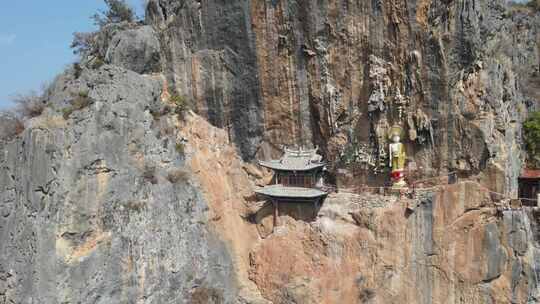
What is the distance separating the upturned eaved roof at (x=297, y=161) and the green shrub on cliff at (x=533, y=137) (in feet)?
28.8

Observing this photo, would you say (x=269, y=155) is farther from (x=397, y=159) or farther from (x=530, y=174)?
(x=530, y=174)

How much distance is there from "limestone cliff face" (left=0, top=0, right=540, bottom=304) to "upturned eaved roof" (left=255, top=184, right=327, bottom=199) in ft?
2.87

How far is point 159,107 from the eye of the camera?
793 inches

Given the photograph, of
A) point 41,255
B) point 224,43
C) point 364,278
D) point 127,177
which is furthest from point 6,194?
point 364,278

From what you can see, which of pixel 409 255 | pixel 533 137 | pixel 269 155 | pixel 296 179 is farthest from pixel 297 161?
pixel 533 137

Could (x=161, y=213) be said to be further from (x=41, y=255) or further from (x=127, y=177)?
(x=41, y=255)

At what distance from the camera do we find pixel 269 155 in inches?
882

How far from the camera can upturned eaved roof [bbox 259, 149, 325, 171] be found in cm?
2079

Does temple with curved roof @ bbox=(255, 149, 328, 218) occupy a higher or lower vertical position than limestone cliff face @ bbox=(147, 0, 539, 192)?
lower

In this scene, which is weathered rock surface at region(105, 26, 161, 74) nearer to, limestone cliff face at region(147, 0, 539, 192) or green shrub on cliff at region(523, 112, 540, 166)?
limestone cliff face at region(147, 0, 539, 192)

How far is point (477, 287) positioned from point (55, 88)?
17755 mm

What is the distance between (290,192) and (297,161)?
1.44 meters

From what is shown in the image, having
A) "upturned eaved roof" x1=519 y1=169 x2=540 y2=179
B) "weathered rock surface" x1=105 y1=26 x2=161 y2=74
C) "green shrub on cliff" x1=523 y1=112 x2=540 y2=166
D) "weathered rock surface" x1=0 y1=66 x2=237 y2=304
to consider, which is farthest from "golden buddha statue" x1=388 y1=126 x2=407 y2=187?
"weathered rock surface" x1=105 y1=26 x2=161 y2=74

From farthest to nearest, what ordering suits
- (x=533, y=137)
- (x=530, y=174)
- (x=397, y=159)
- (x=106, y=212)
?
(x=533, y=137) < (x=530, y=174) < (x=397, y=159) < (x=106, y=212)
